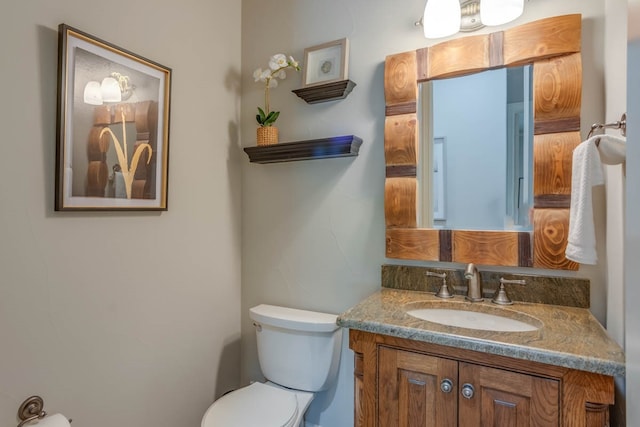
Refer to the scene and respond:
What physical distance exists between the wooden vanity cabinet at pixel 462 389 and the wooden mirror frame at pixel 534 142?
48 centimetres

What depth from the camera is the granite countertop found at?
83 centimetres

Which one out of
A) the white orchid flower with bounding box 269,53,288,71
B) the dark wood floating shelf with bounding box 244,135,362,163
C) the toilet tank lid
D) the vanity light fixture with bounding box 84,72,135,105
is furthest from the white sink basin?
the vanity light fixture with bounding box 84,72,135,105

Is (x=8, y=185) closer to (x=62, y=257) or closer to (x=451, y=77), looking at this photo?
(x=62, y=257)

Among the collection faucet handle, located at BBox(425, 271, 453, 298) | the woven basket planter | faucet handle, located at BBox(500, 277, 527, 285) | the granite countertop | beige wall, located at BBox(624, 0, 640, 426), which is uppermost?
the woven basket planter

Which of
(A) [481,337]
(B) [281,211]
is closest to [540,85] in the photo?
(A) [481,337]

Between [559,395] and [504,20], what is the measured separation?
1.27 metres

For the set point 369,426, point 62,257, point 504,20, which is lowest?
point 369,426

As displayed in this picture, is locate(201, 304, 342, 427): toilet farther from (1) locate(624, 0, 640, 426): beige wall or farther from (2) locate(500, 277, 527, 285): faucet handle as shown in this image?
(1) locate(624, 0, 640, 426): beige wall

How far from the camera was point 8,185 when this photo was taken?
104 cm

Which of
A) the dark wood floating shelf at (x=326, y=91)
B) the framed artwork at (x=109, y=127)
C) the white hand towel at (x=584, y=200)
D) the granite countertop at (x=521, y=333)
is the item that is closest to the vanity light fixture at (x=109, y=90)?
the framed artwork at (x=109, y=127)

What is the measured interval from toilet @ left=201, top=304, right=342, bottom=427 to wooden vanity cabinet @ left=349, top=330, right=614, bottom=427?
1.24ft

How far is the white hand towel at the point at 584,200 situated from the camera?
3.10ft

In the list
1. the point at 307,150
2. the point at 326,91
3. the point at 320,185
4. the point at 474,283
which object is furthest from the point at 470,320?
the point at 326,91

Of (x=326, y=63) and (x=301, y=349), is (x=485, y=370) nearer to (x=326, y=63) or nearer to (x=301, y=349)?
(x=301, y=349)
